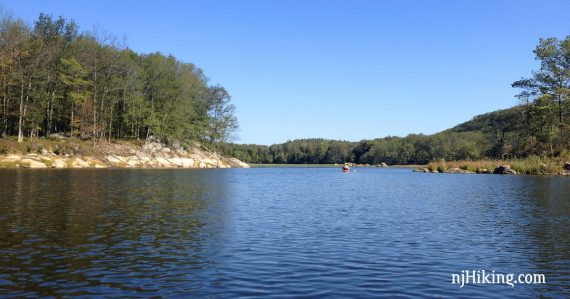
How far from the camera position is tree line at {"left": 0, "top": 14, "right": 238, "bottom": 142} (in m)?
85.8

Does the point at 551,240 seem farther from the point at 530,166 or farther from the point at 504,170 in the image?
the point at 504,170

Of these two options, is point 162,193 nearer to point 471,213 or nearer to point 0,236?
point 0,236

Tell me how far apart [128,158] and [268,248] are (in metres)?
91.2

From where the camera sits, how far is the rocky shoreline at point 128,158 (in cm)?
7749

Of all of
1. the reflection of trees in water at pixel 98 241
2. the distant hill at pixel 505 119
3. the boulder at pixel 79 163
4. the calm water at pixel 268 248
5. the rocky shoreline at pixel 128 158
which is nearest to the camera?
the calm water at pixel 268 248

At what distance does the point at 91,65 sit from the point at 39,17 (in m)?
26.8

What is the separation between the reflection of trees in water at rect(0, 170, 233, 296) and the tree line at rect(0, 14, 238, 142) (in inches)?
2525

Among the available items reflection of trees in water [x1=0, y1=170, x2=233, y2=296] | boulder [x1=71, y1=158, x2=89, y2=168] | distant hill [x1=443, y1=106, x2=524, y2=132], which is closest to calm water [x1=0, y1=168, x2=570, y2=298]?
reflection of trees in water [x1=0, y1=170, x2=233, y2=296]

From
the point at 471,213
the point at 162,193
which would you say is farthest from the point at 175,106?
the point at 471,213

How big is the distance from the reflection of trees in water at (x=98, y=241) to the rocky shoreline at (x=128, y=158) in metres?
51.1

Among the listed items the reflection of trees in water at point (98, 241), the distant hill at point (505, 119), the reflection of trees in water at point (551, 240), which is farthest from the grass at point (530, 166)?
the reflection of trees in water at point (98, 241)

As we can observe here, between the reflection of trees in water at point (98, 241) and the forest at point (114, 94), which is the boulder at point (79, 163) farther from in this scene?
the reflection of trees in water at point (98, 241)

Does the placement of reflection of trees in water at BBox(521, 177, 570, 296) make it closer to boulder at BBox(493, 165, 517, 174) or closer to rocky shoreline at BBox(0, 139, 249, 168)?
boulder at BBox(493, 165, 517, 174)

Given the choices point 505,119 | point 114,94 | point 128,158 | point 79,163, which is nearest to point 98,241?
point 79,163
